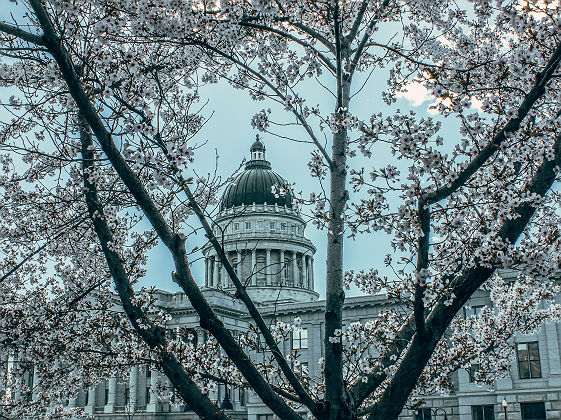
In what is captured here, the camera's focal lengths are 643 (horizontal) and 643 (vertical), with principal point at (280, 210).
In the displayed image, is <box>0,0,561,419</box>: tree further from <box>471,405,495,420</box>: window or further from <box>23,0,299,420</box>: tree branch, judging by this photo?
<box>471,405,495,420</box>: window

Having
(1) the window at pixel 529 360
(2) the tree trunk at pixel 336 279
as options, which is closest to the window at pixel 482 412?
(1) the window at pixel 529 360

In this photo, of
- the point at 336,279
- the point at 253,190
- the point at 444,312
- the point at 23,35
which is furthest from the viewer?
the point at 253,190

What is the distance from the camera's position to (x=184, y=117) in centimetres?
937

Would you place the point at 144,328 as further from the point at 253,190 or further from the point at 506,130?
the point at 253,190

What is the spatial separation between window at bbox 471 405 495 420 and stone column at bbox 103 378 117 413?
126 ft

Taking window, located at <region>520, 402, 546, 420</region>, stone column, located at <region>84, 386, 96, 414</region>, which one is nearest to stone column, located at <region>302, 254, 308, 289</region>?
stone column, located at <region>84, 386, 96, 414</region>

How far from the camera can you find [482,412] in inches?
1965

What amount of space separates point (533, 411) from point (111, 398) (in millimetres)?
44106

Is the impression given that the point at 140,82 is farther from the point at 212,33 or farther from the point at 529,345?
the point at 529,345

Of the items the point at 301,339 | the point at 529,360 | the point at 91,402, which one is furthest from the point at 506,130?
the point at 91,402

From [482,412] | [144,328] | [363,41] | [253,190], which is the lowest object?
[482,412]

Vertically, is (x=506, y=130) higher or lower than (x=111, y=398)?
higher

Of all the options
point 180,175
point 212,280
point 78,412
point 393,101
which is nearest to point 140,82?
point 180,175

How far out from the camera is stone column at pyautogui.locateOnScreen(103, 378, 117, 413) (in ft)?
228
